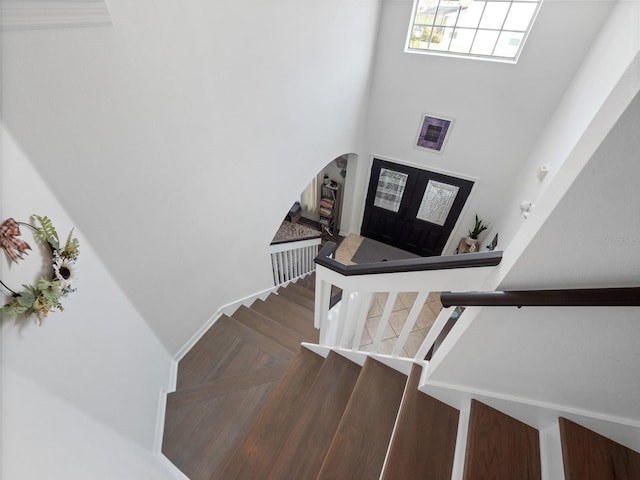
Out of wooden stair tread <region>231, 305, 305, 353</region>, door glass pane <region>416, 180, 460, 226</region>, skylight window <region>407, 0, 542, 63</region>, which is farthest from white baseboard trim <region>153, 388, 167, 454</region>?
skylight window <region>407, 0, 542, 63</region>

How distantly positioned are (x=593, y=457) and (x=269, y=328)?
85.3 inches

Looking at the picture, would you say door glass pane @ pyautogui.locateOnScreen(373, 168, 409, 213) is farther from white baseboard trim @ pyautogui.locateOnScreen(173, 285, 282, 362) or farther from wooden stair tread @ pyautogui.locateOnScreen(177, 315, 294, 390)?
wooden stair tread @ pyautogui.locateOnScreen(177, 315, 294, 390)

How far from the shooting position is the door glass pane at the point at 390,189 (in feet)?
15.5

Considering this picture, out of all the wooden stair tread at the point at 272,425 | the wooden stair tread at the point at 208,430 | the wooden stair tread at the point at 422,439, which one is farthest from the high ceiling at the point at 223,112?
the wooden stair tread at the point at 422,439

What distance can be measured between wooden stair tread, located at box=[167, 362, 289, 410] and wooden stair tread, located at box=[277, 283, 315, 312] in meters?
1.15

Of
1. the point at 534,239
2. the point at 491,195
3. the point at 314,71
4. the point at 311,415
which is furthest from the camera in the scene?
the point at 491,195

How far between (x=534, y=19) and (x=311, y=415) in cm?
428

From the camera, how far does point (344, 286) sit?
1.46 m

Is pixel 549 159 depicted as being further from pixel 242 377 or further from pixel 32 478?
pixel 32 478

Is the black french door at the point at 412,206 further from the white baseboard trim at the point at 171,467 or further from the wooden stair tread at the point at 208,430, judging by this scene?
the white baseboard trim at the point at 171,467

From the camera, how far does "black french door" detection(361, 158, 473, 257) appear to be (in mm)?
4480

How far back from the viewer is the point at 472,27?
3.32m

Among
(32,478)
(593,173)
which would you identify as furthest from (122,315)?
(593,173)

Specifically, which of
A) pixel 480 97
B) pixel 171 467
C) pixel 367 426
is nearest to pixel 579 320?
pixel 367 426
